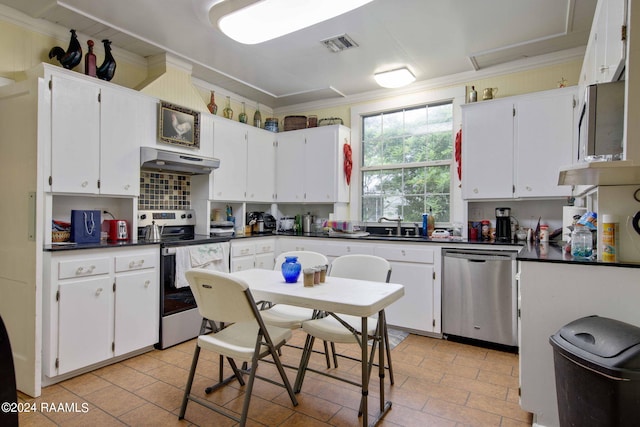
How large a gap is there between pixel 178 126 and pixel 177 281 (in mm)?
1558

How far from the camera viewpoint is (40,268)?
2.38m

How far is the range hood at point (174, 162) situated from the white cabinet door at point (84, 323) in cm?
114

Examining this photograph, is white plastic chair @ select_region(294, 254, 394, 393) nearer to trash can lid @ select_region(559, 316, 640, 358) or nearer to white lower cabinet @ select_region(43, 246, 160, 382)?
trash can lid @ select_region(559, 316, 640, 358)

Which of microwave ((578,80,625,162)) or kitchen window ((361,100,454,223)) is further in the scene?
kitchen window ((361,100,454,223))

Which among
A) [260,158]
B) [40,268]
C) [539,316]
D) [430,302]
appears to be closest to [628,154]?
[539,316]

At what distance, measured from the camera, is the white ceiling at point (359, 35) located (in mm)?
2760

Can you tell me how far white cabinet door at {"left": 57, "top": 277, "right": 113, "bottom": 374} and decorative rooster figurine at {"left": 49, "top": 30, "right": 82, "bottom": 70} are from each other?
180 cm

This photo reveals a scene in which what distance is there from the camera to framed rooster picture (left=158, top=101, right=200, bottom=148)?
11.3 feet

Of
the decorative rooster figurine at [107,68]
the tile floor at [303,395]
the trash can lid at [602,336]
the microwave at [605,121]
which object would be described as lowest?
the tile floor at [303,395]

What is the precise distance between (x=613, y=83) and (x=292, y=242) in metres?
3.42

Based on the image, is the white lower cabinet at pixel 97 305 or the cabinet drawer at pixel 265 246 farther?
the cabinet drawer at pixel 265 246

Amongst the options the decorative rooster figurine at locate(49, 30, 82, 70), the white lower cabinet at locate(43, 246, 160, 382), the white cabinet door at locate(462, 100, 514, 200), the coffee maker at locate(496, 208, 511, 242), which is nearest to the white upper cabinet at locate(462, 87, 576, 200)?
the white cabinet door at locate(462, 100, 514, 200)

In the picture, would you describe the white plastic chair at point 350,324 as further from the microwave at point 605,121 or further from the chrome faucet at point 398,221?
the chrome faucet at point 398,221

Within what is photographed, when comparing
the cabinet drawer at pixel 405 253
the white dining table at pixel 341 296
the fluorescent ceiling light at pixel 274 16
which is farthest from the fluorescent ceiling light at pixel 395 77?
the white dining table at pixel 341 296
